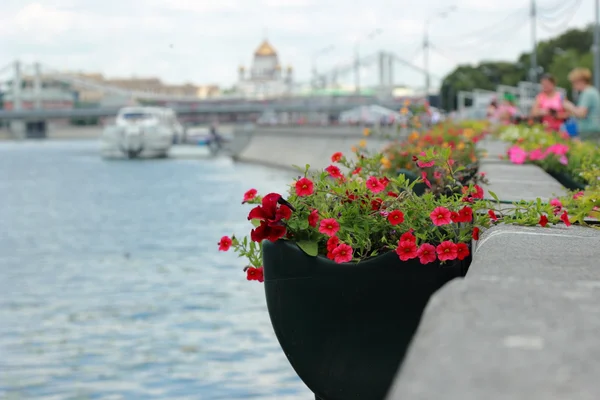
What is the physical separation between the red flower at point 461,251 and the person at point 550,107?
11.3 meters

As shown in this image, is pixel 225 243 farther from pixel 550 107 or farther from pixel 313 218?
pixel 550 107

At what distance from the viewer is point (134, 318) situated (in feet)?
34.4

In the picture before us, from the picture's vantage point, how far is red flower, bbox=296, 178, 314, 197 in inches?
191

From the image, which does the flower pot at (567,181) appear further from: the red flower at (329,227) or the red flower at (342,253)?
the red flower at (342,253)

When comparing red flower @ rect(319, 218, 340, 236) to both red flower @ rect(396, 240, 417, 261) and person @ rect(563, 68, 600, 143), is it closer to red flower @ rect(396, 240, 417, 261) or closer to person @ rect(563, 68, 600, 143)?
red flower @ rect(396, 240, 417, 261)

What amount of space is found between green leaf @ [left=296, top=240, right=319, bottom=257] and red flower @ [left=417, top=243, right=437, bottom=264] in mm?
377

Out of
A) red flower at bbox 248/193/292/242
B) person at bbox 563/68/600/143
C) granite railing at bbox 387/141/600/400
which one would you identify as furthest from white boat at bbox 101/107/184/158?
granite railing at bbox 387/141/600/400

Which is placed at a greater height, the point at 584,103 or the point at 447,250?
the point at 584,103

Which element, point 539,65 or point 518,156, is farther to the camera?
point 539,65

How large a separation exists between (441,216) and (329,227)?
414 mm

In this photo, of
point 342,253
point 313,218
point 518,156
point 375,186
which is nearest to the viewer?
point 342,253

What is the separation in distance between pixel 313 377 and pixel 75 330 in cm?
552

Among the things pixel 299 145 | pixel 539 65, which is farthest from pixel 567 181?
pixel 539 65

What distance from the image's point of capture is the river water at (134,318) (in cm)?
754
